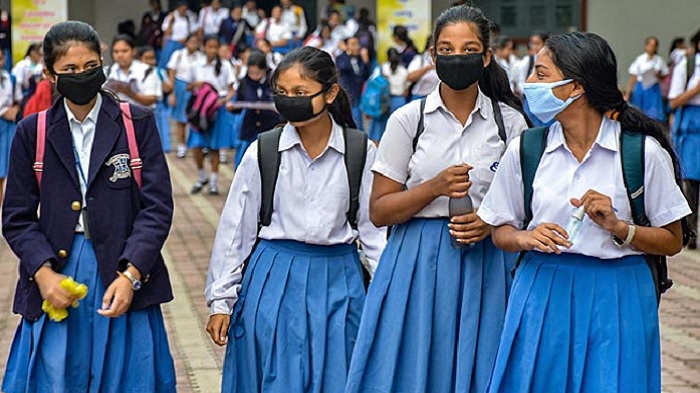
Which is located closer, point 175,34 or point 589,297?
point 589,297

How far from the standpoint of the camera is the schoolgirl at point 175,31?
24891mm

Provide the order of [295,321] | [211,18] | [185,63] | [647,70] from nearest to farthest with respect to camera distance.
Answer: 1. [295,321]
2. [185,63]
3. [647,70]
4. [211,18]

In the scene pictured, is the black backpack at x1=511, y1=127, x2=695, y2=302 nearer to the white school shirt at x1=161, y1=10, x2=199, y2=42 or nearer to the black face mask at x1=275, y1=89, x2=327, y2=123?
the black face mask at x1=275, y1=89, x2=327, y2=123

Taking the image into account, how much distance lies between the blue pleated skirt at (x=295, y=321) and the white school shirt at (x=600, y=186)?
0.99 metres

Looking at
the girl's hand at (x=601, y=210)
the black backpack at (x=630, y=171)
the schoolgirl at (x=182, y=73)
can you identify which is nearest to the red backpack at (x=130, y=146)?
the black backpack at (x=630, y=171)

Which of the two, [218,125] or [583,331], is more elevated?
[583,331]

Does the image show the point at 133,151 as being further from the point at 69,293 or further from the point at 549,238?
the point at 549,238

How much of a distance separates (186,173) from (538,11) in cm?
1158

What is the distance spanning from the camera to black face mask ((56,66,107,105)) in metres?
4.57

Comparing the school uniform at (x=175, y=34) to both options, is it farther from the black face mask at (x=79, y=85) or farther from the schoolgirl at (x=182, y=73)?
the black face mask at (x=79, y=85)

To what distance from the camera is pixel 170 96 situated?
1761 centimetres

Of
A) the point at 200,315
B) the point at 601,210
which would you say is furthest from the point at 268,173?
the point at 200,315

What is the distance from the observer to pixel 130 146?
467cm

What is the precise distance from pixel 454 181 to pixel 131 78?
9.19 m
